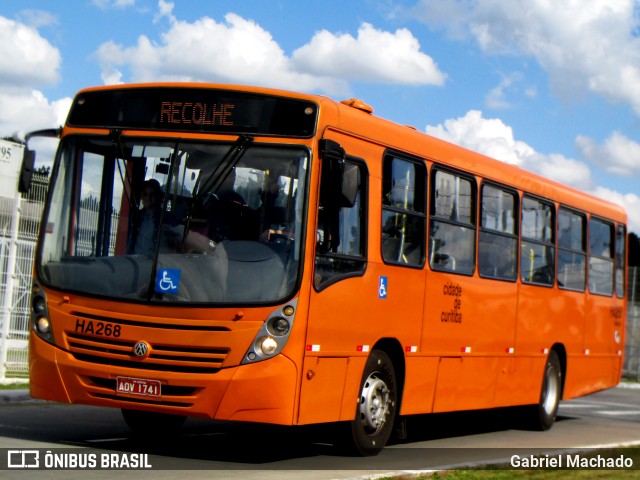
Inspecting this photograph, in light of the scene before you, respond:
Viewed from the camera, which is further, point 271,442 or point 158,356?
point 271,442

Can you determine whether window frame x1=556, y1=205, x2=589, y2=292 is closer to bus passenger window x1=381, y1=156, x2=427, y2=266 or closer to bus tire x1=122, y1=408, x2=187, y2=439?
bus passenger window x1=381, y1=156, x2=427, y2=266

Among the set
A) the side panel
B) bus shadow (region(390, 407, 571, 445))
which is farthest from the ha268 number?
bus shadow (region(390, 407, 571, 445))

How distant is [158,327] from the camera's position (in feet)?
34.9

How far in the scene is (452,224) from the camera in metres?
14.2

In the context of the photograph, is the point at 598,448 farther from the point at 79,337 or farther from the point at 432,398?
the point at 79,337

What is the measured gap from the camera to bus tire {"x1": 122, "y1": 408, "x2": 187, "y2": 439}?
12.8m

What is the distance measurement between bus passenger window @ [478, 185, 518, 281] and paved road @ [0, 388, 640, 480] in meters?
2.16

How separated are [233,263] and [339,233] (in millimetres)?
1284

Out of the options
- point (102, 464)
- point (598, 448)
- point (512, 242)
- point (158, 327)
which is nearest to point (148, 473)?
point (102, 464)

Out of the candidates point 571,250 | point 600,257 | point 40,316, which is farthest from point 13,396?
point 600,257

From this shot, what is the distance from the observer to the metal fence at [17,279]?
1905 centimetres

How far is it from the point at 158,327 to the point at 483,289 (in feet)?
18.4

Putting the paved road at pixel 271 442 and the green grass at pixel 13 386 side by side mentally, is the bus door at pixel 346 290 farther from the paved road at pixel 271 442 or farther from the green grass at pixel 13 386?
the green grass at pixel 13 386

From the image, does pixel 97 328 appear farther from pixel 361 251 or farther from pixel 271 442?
pixel 271 442
